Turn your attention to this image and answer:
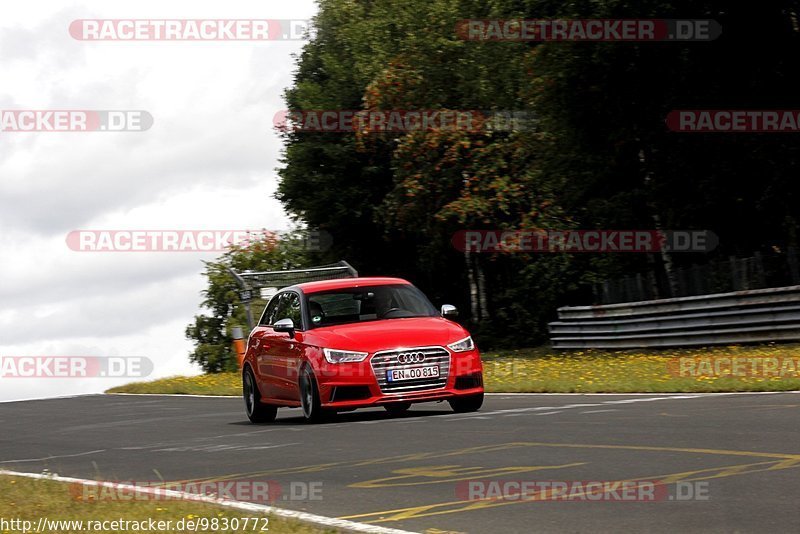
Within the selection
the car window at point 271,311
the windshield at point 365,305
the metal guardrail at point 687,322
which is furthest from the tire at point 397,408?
the metal guardrail at point 687,322

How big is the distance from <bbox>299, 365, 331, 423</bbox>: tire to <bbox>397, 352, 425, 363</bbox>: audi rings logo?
101 cm

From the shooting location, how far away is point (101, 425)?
18547 millimetres

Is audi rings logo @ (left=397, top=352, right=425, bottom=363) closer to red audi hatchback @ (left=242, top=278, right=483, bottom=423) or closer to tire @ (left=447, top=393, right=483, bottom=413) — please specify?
red audi hatchback @ (left=242, top=278, right=483, bottom=423)

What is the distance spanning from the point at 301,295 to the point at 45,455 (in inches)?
154

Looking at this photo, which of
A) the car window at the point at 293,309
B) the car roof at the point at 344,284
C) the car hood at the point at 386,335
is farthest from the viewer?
the car roof at the point at 344,284

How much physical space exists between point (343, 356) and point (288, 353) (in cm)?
132

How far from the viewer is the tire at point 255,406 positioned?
673 inches

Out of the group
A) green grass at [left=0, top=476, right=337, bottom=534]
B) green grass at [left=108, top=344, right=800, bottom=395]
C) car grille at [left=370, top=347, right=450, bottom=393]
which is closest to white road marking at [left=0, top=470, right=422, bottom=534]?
green grass at [left=0, top=476, right=337, bottom=534]

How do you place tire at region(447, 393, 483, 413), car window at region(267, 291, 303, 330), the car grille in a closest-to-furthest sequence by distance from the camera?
1. the car grille
2. tire at region(447, 393, 483, 413)
3. car window at region(267, 291, 303, 330)

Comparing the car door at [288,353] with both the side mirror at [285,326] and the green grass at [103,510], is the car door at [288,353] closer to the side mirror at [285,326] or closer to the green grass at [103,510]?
the side mirror at [285,326]

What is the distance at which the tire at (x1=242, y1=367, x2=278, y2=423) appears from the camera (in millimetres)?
17094

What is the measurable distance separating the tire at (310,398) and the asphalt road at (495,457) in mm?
210

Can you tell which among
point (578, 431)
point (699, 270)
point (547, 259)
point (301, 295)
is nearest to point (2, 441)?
point (301, 295)

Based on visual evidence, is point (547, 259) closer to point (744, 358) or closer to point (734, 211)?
point (734, 211)
